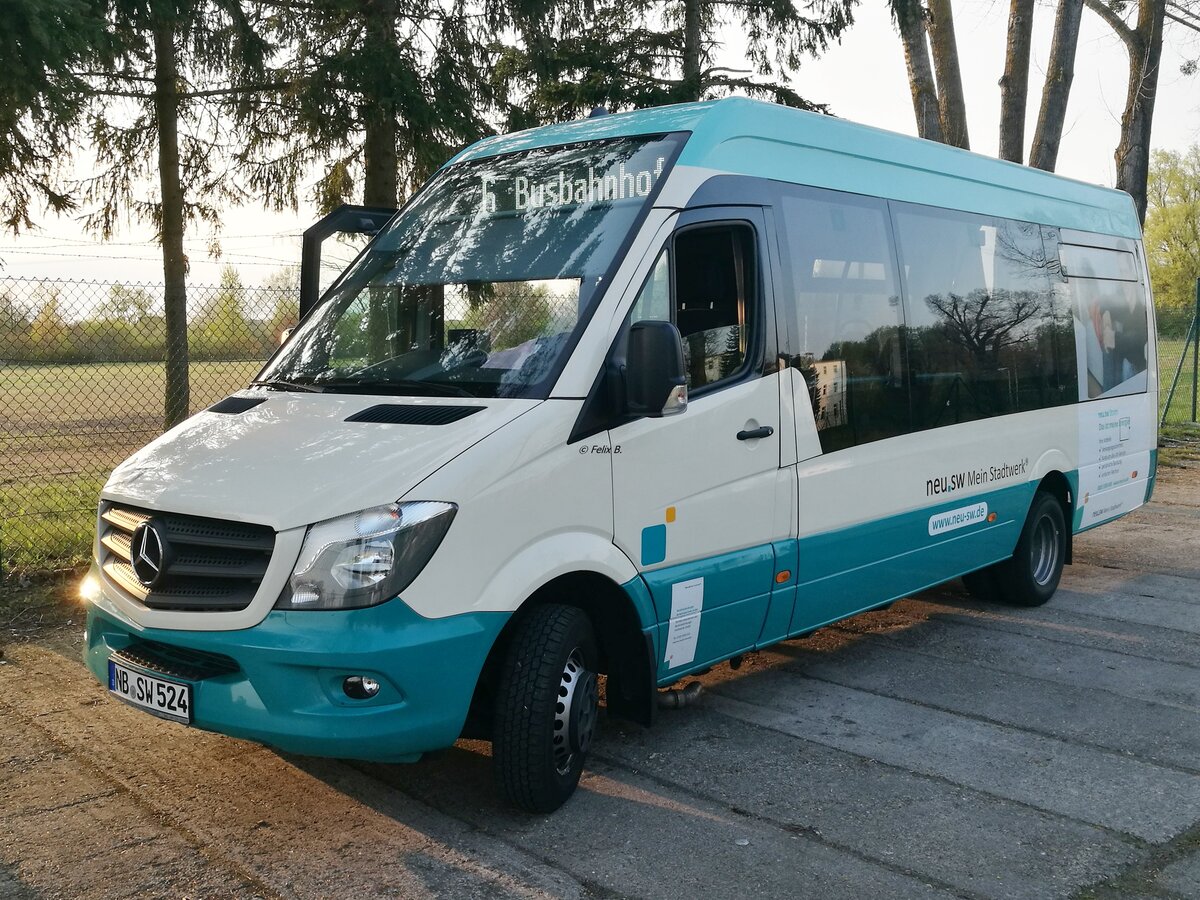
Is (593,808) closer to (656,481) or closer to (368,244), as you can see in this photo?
(656,481)

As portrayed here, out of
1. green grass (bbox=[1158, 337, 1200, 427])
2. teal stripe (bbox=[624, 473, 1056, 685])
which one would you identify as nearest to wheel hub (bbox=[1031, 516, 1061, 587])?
teal stripe (bbox=[624, 473, 1056, 685])

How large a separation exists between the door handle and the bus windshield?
955mm

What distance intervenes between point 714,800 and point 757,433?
1.54 m

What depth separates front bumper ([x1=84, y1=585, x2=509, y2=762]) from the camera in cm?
386

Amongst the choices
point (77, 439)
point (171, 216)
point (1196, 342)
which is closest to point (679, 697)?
point (171, 216)

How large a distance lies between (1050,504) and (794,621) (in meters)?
3.13

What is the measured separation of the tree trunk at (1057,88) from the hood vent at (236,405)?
1343cm

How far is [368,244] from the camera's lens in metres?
5.70

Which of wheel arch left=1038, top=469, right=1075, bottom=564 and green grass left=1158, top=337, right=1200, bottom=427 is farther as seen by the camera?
green grass left=1158, top=337, right=1200, bottom=427

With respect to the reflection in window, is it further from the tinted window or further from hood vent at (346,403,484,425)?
the tinted window

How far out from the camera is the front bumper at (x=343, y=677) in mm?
3863

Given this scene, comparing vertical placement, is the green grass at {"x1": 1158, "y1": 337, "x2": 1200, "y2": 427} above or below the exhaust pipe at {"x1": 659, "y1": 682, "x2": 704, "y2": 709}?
above

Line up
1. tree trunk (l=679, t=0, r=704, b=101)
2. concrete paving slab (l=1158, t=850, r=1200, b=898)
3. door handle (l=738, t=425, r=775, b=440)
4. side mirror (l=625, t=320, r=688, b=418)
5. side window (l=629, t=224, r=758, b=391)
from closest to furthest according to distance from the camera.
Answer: concrete paving slab (l=1158, t=850, r=1200, b=898) < side mirror (l=625, t=320, r=688, b=418) < side window (l=629, t=224, r=758, b=391) < door handle (l=738, t=425, r=775, b=440) < tree trunk (l=679, t=0, r=704, b=101)

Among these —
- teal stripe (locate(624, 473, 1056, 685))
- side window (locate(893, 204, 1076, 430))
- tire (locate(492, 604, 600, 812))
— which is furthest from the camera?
side window (locate(893, 204, 1076, 430))
